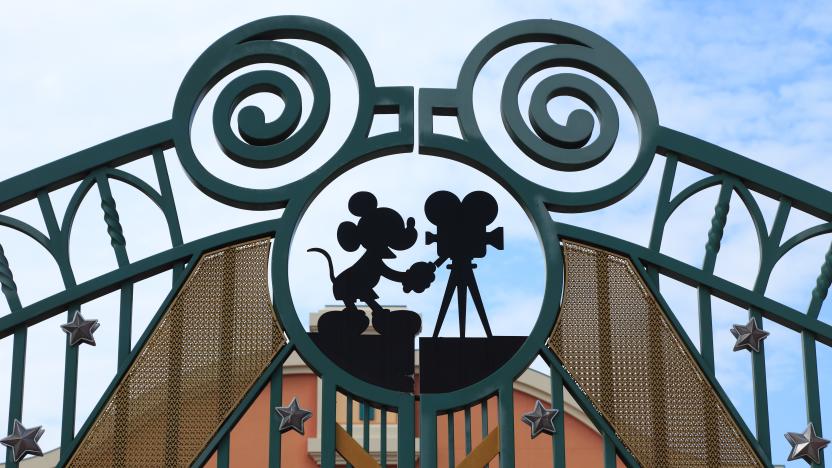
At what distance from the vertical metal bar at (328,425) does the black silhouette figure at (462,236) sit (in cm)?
62

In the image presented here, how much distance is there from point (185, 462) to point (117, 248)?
1091 millimetres

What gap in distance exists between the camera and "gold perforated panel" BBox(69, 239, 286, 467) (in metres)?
5.94

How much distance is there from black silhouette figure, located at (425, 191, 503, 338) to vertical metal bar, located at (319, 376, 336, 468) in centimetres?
62

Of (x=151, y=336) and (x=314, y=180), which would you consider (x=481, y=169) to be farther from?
(x=151, y=336)

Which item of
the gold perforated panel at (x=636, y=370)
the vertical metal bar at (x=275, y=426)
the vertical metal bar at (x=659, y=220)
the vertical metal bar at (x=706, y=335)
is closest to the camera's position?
the vertical metal bar at (x=275, y=426)

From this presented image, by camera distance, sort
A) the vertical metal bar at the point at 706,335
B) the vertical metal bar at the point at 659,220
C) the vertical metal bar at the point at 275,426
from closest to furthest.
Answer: the vertical metal bar at the point at 275,426 → the vertical metal bar at the point at 706,335 → the vertical metal bar at the point at 659,220

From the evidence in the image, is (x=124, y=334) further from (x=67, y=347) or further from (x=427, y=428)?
(x=427, y=428)

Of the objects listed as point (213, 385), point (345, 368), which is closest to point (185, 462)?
point (213, 385)

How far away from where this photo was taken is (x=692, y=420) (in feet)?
20.0

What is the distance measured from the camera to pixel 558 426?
6.04m

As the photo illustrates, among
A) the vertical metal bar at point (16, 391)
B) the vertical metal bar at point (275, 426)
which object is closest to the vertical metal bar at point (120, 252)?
the vertical metal bar at point (16, 391)

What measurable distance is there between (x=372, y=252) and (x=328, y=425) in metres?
0.88

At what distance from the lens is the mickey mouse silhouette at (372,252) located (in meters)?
6.21

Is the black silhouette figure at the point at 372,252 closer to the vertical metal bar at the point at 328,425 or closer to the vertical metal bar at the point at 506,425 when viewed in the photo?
the vertical metal bar at the point at 328,425
